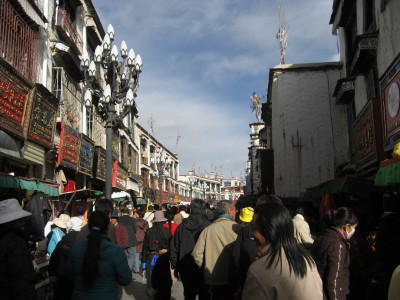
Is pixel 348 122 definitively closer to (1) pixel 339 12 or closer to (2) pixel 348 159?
(2) pixel 348 159

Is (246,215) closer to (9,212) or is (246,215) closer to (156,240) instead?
(156,240)

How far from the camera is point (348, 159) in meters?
14.8

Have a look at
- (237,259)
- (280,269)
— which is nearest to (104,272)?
(237,259)

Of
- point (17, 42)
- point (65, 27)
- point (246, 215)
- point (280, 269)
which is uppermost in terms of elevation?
point (65, 27)

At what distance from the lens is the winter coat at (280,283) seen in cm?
203

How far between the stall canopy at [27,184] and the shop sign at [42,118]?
→ 161 centimetres

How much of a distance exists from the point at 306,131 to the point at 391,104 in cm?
881

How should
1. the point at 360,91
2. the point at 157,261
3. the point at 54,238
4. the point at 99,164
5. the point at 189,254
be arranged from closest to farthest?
the point at 189,254, the point at 54,238, the point at 157,261, the point at 360,91, the point at 99,164

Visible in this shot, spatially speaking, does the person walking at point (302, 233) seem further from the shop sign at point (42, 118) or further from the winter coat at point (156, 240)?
the shop sign at point (42, 118)

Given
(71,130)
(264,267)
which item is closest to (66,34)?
(71,130)

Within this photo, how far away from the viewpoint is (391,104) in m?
7.01

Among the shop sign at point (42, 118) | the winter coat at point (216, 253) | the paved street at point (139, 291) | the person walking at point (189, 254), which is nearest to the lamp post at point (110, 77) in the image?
the shop sign at point (42, 118)

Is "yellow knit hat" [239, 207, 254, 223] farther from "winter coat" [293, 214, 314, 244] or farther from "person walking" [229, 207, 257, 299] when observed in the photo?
"person walking" [229, 207, 257, 299]

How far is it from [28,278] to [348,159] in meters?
13.8
